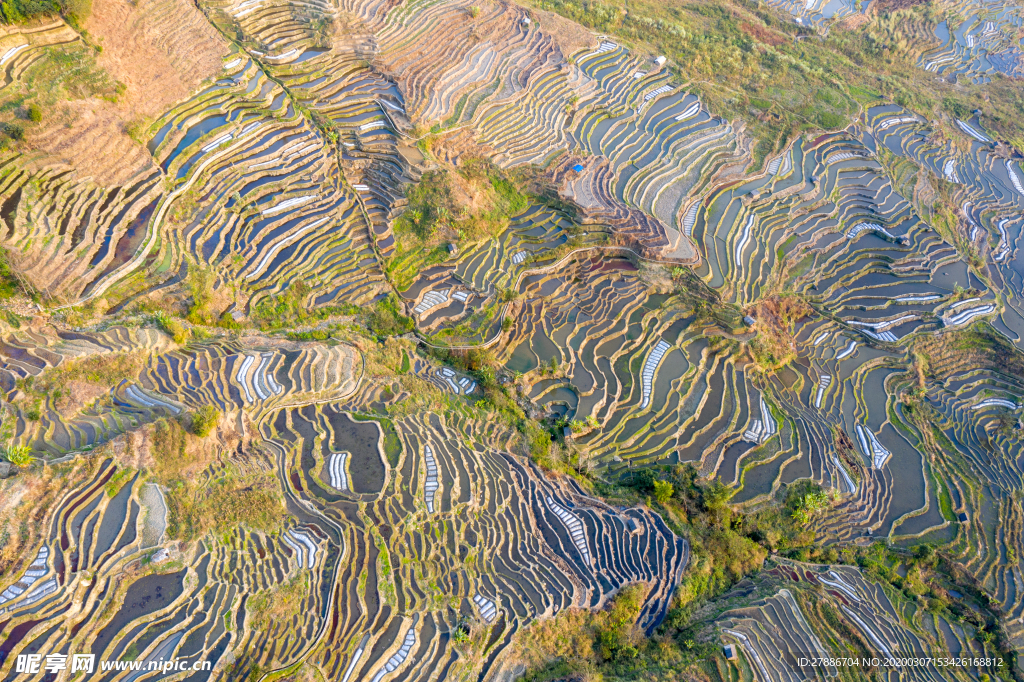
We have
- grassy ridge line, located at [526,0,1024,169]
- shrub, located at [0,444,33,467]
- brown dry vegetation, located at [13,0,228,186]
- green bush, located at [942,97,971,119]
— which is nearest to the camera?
shrub, located at [0,444,33,467]

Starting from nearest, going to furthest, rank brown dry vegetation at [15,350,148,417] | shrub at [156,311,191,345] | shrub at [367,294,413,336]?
brown dry vegetation at [15,350,148,417]
shrub at [156,311,191,345]
shrub at [367,294,413,336]

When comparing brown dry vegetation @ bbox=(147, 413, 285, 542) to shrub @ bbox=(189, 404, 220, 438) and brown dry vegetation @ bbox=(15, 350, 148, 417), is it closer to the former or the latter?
shrub @ bbox=(189, 404, 220, 438)

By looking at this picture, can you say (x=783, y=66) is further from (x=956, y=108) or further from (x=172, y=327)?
(x=172, y=327)

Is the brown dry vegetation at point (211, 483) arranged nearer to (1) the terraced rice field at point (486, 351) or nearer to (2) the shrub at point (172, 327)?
(1) the terraced rice field at point (486, 351)

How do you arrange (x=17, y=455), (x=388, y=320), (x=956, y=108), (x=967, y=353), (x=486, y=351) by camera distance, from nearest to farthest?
(x=17, y=455) → (x=486, y=351) → (x=388, y=320) → (x=967, y=353) → (x=956, y=108)

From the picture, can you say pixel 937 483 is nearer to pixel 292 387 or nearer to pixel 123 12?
pixel 292 387

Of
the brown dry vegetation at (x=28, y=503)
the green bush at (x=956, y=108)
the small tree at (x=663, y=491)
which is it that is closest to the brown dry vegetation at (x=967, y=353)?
the small tree at (x=663, y=491)

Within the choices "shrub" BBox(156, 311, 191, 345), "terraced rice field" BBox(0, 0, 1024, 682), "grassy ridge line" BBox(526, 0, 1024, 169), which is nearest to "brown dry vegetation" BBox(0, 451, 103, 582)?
"terraced rice field" BBox(0, 0, 1024, 682)

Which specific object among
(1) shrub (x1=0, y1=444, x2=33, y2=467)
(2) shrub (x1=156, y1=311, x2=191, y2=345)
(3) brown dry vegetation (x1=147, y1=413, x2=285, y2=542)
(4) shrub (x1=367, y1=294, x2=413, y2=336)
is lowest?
(3) brown dry vegetation (x1=147, y1=413, x2=285, y2=542)

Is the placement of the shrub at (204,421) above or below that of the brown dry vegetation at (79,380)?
below

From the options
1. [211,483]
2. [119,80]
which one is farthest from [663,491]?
[119,80]
